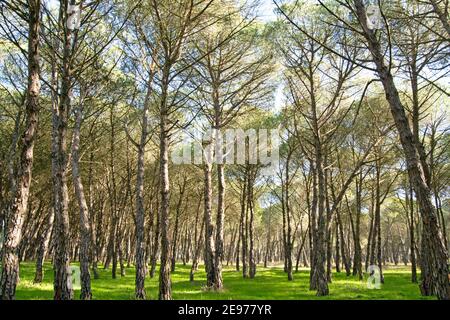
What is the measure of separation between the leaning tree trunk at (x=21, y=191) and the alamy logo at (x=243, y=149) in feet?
49.8

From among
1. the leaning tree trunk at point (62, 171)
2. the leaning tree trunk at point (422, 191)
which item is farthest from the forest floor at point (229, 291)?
the leaning tree trunk at point (422, 191)

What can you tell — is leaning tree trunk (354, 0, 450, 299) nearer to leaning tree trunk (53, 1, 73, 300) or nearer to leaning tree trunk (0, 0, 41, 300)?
leaning tree trunk (0, 0, 41, 300)

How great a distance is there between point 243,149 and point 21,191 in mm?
20457

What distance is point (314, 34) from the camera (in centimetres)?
1495

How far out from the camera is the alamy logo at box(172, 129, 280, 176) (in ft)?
75.3

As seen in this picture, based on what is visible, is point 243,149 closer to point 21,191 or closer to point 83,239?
point 83,239

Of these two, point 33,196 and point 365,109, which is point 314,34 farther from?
point 33,196

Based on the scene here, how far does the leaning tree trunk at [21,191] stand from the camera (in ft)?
18.8

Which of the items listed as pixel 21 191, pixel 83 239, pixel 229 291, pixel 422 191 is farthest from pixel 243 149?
pixel 422 191

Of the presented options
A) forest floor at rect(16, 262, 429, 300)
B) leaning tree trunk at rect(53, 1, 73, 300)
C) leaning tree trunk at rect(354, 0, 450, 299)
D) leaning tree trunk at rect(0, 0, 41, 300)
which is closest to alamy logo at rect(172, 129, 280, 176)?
forest floor at rect(16, 262, 429, 300)
